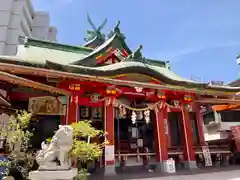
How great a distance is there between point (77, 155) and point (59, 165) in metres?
0.67

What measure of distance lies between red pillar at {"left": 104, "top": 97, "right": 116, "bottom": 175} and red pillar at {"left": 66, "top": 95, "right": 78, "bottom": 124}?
4.65ft

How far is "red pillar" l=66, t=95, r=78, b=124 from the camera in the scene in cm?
935

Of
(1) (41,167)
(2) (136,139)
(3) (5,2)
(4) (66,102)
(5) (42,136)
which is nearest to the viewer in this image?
(1) (41,167)

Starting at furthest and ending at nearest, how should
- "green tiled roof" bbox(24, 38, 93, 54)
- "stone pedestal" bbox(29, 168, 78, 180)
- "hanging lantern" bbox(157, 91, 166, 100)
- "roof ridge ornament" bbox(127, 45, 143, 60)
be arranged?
1. "green tiled roof" bbox(24, 38, 93, 54)
2. "roof ridge ornament" bbox(127, 45, 143, 60)
3. "hanging lantern" bbox(157, 91, 166, 100)
4. "stone pedestal" bbox(29, 168, 78, 180)

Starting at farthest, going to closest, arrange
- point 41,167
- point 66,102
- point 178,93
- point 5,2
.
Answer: point 5,2 < point 178,93 < point 66,102 < point 41,167

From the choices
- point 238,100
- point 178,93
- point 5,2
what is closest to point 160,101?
point 178,93

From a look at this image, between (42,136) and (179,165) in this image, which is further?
(179,165)

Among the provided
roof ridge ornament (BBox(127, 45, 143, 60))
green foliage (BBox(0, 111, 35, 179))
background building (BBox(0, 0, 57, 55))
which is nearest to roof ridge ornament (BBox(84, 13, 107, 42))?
roof ridge ornament (BBox(127, 45, 143, 60))

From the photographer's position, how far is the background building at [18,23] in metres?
31.5

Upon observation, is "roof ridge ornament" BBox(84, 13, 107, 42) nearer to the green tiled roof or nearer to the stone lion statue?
the green tiled roof

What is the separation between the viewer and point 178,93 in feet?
38.7

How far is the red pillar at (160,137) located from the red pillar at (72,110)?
4173 millimetres

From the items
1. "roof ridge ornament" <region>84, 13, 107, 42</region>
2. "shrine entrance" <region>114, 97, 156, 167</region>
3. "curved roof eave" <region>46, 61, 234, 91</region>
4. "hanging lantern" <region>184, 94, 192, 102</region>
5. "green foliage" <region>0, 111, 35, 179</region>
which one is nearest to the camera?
"green foliage" <region>0, 111, 35, 179</region>

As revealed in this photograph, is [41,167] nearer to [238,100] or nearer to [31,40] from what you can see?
[31,40]
